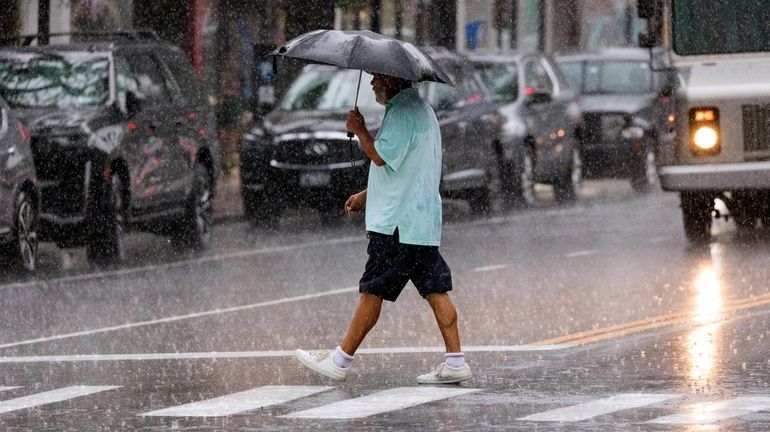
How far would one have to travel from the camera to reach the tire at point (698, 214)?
63.3ft

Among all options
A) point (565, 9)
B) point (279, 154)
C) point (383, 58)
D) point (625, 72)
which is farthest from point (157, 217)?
point (565, 9)

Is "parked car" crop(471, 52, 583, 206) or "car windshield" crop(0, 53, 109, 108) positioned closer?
"car windshield" crop(0, 53, 109, 108)

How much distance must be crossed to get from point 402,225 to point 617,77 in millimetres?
20417

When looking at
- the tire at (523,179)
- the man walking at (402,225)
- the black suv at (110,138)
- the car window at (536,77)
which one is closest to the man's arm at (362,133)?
the man walking at (402,225)

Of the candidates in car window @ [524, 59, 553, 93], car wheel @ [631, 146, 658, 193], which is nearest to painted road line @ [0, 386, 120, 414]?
car window @ [524, 59, 553, 93]

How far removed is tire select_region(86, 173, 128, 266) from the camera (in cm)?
1845

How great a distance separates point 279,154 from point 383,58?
12.3 meters

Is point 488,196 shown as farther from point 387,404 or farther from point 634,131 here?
point 387,404

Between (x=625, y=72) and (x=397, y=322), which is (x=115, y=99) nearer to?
(x=397, y=322)

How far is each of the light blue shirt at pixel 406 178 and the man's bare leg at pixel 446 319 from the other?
285mm

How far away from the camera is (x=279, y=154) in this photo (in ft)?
74.9

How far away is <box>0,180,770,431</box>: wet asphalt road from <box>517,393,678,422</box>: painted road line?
0.02 metres

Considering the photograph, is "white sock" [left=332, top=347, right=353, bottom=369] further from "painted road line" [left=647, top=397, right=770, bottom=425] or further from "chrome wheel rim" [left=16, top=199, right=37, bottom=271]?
"chrome wheel rim" [left=16, top=199, right=37, bottom=271]

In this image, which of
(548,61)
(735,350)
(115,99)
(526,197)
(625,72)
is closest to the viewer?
(735,350)
